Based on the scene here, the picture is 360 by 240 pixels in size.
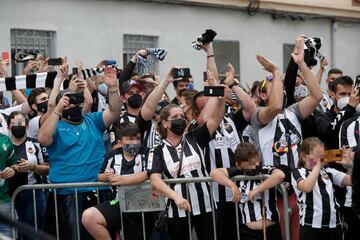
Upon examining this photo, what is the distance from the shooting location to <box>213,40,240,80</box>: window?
1923 centimetres

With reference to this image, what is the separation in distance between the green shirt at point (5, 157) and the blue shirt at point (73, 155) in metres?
0.46

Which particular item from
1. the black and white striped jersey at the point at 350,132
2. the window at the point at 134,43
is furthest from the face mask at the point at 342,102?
the window at the point at 134,43

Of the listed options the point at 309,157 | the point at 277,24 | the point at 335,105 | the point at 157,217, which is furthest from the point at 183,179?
the point at 277,24

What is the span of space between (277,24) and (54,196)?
1343 cm

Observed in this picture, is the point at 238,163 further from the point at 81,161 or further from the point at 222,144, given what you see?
Answer: the point at 81,161

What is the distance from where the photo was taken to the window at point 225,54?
19234mm

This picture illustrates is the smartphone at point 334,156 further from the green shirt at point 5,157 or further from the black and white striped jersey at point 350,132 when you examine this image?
the green shirt at point 5,157

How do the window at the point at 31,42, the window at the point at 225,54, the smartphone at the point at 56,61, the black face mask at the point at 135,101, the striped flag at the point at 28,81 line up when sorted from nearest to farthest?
the black face mask at the point at 135,101 → the striped flag at the point at 28,81 → the smartphone at the point at 56,61 → the window at the point at 31,42 → the window at the point at 225,54

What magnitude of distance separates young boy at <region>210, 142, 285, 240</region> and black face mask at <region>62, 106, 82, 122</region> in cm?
154

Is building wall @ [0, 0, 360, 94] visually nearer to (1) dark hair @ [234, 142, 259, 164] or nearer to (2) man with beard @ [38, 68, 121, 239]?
(2) man with beard @ [38, 68, 121, 239]

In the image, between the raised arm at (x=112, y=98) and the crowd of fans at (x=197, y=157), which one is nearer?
the crowd of fans at (x=197, y=157)

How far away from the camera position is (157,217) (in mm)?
7969

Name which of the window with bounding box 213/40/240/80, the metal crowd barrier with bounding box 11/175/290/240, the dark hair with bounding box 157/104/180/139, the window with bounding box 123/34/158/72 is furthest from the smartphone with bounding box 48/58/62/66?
the window with bounding box 213/40/240/80

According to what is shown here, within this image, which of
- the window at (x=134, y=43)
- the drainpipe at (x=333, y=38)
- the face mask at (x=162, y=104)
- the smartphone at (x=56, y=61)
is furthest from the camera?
the drainpipe at (x=333, y=38)
